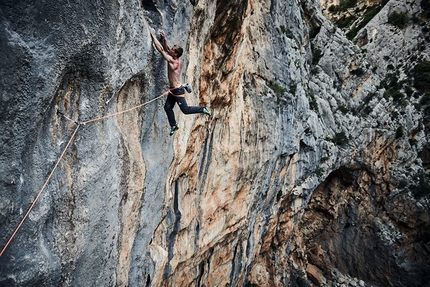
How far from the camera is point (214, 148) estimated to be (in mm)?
10070

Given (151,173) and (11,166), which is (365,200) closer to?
(151,173)

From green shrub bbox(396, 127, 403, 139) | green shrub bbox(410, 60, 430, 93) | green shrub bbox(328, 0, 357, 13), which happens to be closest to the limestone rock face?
green shrub bbox(410, 60, 430, 93)

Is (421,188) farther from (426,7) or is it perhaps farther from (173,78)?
(173,78)

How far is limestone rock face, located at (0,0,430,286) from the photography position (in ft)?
12.1

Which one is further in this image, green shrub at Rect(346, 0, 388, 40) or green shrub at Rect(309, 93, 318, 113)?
green shrub at Rect(346, 0, 388, 40)

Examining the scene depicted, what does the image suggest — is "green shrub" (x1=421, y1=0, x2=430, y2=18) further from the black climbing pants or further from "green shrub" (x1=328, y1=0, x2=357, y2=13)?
the black climbing pants

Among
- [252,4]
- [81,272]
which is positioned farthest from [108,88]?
[252,4]

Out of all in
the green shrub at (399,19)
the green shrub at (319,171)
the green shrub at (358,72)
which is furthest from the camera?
the green shrub at (399,19)

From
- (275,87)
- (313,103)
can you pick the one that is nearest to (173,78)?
(275,87)

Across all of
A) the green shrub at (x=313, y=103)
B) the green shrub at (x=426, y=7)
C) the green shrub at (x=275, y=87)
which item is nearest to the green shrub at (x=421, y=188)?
the green shrub at (x=313, y=103)

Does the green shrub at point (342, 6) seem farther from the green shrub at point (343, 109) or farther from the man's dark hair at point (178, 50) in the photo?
the man's dark hair at point (178, 50)

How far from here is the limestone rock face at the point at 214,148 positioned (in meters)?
3.68

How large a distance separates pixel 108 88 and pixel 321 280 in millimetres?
22933

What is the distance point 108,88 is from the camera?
14.6 ft
